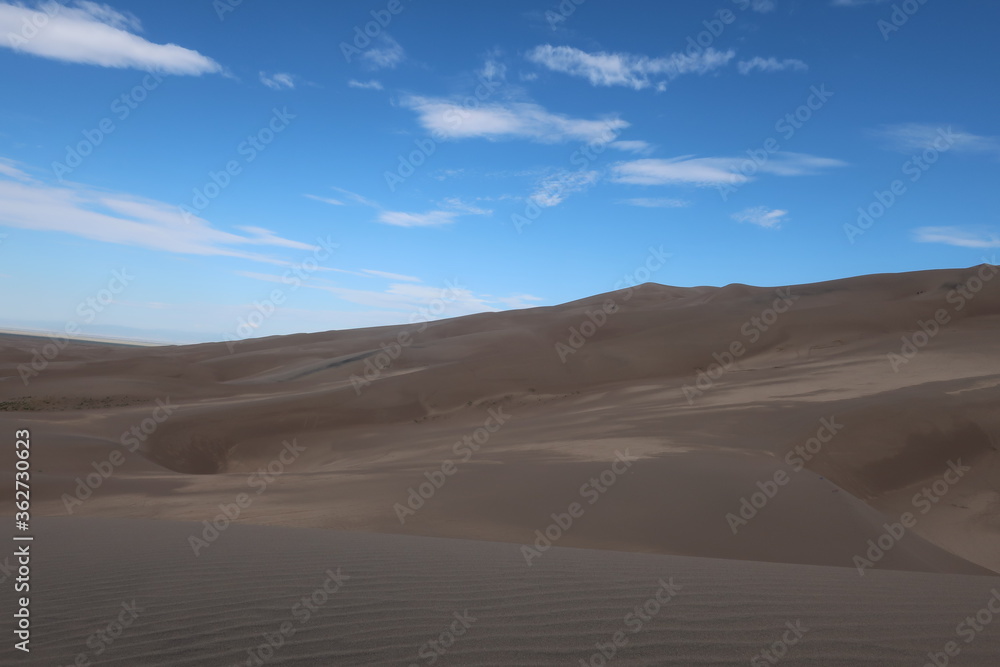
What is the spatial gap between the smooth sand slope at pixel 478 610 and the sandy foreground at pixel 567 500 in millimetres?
25

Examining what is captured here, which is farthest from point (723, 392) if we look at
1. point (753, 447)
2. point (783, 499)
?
point (783, 499)

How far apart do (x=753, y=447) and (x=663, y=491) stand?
3.10m

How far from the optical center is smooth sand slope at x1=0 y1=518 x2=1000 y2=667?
10.3 feet

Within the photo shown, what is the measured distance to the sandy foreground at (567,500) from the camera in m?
3.48

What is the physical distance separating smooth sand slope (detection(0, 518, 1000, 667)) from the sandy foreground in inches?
1.0

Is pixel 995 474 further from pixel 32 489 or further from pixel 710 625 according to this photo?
pixel 32 489

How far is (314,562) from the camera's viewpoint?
5027 millimetres

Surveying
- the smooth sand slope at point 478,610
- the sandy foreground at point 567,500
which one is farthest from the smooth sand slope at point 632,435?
the smooth sand slope at point 478,610

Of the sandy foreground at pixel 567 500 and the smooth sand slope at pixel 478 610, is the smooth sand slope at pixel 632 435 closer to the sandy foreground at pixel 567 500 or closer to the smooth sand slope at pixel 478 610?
the sandy foreground at pixel 567 500

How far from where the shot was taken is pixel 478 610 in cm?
378

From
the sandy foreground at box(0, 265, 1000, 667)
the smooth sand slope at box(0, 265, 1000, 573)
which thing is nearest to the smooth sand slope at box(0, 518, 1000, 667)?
the sandy foreground at box(0, 265, 1000, 667)

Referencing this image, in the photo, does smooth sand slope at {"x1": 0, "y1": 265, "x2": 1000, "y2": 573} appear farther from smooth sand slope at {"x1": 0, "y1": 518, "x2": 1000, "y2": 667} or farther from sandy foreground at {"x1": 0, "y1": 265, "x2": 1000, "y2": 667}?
smooth sand slope at {"x1": 0, "y1": 518, "x2": 1000, "y2": 667}

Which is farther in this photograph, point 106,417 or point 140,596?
point 106,417

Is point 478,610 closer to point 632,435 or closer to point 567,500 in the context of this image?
point 567,500
